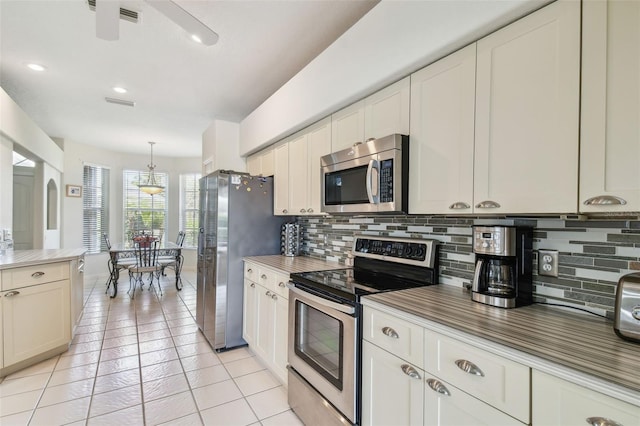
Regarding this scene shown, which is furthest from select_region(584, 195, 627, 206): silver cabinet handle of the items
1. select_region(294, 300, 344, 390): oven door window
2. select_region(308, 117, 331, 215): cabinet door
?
select_region(308, 117, 331, 215): cabinet door

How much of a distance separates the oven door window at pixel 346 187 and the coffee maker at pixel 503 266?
28.5 inches

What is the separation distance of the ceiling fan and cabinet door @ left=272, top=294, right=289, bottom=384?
178 centimetres

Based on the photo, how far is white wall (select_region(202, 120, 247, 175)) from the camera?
3.81m

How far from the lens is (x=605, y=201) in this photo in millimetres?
1022

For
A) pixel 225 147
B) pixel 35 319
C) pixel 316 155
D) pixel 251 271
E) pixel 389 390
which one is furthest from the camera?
pixel 225 147

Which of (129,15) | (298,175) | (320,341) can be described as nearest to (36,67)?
(129,15)

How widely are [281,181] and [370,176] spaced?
1465mm

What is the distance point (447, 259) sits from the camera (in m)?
1.86

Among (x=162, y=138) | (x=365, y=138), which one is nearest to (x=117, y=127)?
(x=162, y=138)

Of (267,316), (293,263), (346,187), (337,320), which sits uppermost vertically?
(346,187)

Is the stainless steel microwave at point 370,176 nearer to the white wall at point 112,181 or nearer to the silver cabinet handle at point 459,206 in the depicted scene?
the silver cabinet handle at point 459,206

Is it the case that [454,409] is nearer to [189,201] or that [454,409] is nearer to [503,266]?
[503,266]

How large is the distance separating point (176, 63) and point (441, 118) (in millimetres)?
2345

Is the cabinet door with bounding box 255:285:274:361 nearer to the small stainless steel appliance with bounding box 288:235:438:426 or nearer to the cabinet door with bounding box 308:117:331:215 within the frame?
the small stainless steel appliance with bounding box 288:235:438:426
